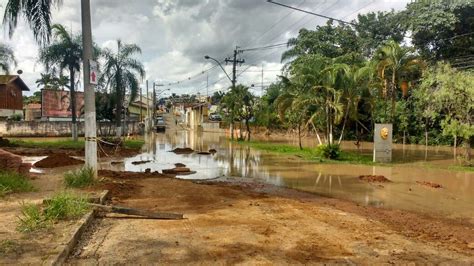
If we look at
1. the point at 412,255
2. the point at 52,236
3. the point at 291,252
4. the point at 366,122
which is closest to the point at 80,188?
the point at 52,236

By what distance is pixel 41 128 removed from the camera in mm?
42875

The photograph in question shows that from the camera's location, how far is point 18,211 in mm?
7199

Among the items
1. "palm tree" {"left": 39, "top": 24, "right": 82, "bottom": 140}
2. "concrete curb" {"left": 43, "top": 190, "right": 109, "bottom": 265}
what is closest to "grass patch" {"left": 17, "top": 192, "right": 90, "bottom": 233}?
"concrete curb" {"left": 43, "top": 190, "right": 109, "bottom": 265}

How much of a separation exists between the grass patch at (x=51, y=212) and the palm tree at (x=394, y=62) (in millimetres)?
27569

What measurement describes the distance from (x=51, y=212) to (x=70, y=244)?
144 centimetres

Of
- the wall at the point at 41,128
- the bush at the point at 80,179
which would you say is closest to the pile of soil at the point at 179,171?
the bush at the point at 80,179

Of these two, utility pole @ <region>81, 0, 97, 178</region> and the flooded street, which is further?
the flooded street

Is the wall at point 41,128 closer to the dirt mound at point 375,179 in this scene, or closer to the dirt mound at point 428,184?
the dirt mound at point 375,179

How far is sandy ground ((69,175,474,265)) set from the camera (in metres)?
5.48

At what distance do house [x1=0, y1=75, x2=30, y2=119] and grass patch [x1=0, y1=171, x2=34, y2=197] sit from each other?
3775 cm

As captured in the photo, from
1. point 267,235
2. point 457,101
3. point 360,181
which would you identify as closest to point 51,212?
point 267,235

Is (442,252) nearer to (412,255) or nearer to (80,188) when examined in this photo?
(412,255)

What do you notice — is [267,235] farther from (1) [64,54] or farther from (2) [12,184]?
(1) [64,54]

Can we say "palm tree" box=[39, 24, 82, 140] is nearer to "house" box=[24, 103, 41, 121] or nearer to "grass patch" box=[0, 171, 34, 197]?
"grass patch" box=[0, 171, 34, 197]
